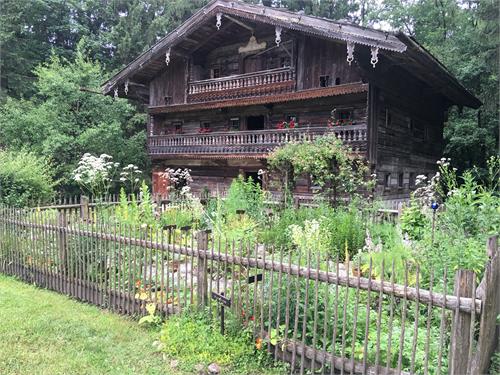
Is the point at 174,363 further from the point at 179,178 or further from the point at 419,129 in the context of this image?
the point at 419,129

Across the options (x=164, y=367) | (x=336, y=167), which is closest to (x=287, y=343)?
(x=164, y=367)

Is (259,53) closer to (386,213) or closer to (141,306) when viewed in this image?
(386,213)

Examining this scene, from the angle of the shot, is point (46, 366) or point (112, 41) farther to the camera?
point (112, 41)

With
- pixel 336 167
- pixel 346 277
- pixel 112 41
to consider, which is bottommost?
pixel 346 277

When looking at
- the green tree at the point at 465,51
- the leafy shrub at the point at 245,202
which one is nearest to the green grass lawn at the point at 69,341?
the leafy shrub at the point at 245,202

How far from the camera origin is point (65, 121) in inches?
947

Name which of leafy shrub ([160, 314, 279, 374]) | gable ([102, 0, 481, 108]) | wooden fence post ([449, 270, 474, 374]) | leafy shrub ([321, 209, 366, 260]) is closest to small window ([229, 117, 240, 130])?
gable ([102, 0, 481, 108])

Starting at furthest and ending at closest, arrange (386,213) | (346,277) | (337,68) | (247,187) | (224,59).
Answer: (224,59)
(337,68)
(247,187)
(386,213)
(346,277)

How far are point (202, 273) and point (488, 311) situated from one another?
331cm

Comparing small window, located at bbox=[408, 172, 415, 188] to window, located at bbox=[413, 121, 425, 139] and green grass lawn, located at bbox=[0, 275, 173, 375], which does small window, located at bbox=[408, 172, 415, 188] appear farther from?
green grass lawn, located at bbox=[0, 275, 173, 375]

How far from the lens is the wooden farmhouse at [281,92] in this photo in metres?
15.1

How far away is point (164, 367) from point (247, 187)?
7.35m

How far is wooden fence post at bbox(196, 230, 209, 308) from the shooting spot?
204 inches

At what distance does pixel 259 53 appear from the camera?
19.1 m
